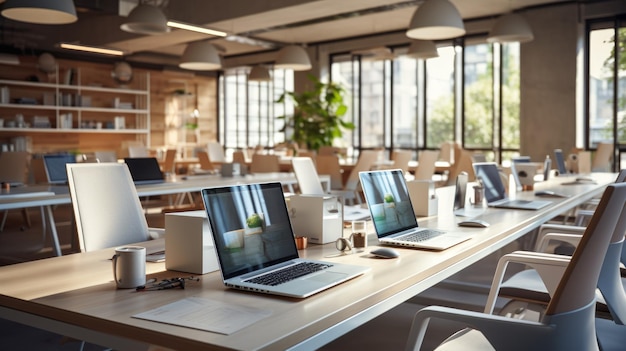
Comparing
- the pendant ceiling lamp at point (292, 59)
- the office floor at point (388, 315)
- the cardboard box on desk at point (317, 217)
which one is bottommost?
the office floor at point (388, 315)

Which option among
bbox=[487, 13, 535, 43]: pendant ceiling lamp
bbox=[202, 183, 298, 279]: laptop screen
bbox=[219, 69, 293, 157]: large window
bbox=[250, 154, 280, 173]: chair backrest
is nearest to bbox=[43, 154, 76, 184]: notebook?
bbox=[250, 154, 280, 173]: chair backrest

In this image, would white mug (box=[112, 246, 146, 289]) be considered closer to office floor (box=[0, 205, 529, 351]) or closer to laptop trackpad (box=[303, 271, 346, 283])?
laptop trackpad (box=[303, 271, 346, 283])

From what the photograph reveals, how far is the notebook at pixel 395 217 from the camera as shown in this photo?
7.77 feet

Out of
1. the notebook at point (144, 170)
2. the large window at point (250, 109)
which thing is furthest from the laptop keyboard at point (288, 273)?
the large window at point (250, 109)

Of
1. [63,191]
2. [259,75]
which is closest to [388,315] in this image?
[63,191]

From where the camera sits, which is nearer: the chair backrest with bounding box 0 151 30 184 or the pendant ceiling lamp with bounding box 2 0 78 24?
the pendant ceiling lamp with bounding box 2 0 78 24

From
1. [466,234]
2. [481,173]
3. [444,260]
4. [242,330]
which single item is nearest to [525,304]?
[466,234]

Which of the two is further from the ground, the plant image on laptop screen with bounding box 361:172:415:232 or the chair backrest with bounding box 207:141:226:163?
the chair backrest with bounding box 207:141:226:163

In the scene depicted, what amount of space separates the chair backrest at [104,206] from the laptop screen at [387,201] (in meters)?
1.19

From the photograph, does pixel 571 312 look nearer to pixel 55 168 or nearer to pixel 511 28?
pixel 55 168

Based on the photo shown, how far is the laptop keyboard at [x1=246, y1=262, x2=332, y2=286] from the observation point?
65.4 inches

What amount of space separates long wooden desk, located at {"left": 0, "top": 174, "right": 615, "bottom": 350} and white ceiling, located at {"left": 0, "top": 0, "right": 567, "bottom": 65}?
304 inches

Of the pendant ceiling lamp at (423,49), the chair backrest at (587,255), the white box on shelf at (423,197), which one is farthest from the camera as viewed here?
the pendant ceiling lamp at (423,49)

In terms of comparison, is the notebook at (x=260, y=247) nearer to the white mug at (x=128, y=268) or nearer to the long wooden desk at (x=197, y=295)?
the long wooden desk at (x=197, y=295)
